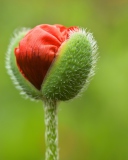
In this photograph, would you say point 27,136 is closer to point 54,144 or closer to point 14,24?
point 14,24

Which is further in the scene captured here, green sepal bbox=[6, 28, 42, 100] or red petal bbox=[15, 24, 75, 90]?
green sepal bbox=[6, 28, 42, 100]

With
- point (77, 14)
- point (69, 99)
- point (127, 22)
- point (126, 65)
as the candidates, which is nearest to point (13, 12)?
point (77, 14)

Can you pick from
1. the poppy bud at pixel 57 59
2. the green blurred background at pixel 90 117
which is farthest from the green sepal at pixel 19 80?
the green blurred background at pixel 90 117

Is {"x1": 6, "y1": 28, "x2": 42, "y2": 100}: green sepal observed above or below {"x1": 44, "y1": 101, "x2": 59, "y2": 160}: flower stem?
above

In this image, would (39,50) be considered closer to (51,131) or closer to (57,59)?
(57,59)

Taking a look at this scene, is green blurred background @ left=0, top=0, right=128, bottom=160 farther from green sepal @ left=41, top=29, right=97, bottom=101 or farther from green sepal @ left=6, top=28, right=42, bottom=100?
green sepal @ left=41, top=29, right=97, bottom=101

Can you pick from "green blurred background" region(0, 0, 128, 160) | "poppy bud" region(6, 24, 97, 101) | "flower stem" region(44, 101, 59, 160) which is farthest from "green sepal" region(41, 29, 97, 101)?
"green blurred background" region(0, 0, 128, 160)

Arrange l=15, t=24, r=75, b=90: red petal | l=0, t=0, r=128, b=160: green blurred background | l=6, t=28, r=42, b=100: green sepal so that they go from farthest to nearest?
l=0, t=0, r=128, b=160: green blurred background < l=6, t=28, r=42, b=100: green sepal < l=15, t=24, r=75, b=90: red petal

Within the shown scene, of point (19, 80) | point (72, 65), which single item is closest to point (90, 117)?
point (19, 80)
